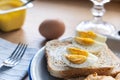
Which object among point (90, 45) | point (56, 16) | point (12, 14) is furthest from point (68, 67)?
point (56, 16)

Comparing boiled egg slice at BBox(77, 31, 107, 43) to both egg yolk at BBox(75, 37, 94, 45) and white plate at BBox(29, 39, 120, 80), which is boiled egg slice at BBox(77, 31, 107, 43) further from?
white plate at BBox(29, 39, 120, 80)

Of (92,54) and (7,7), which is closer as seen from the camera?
(92,54)

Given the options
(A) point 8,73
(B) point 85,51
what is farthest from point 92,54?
(A) point 8,73

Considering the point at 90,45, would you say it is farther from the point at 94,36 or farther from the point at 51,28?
the point at 51,28

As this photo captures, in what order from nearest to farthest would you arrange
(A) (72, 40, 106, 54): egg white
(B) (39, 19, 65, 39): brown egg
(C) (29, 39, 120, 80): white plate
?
(C) (29, 39, 120, 80): white plate → (A) (72, 40, 106, 54): egg white → (B) (39, 19, 65, 39): brown egg

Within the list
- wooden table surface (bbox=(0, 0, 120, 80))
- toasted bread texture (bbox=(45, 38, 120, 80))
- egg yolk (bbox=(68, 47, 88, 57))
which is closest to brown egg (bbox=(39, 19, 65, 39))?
wooden table surface (bbox=(0, 0, 120, 80))

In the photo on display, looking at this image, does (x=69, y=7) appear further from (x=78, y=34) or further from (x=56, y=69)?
(x=56, y=69)

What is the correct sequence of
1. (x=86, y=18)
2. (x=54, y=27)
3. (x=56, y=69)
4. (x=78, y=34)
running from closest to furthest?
(x=56, y=69) < (x=78, y=34) < (x=54, y=27) < (x=86, y=18)
